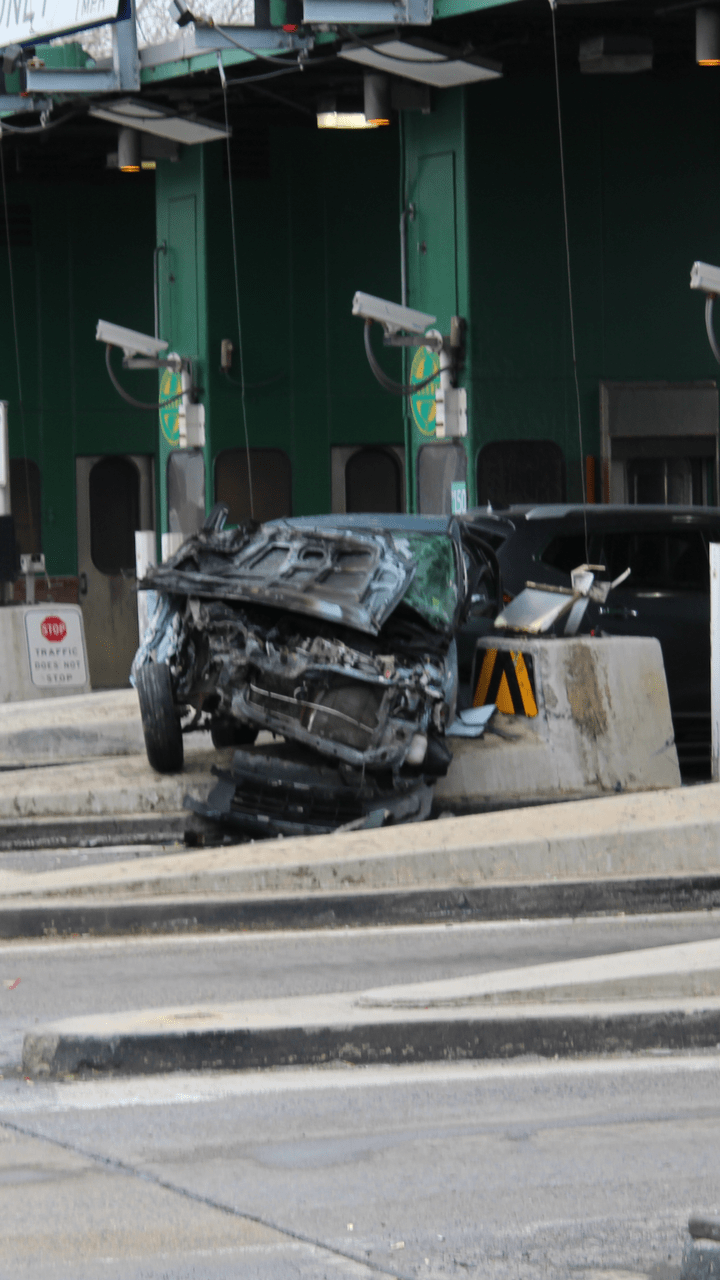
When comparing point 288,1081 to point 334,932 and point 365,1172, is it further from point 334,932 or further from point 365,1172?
point 334,932

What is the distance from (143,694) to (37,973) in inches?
166

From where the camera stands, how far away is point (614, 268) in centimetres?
1944

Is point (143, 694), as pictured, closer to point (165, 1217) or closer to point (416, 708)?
point (416, 708)

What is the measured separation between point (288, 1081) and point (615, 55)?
46.9 ft

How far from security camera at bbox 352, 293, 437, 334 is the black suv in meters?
4.91

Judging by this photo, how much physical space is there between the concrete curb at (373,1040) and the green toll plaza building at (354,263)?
11.8 m

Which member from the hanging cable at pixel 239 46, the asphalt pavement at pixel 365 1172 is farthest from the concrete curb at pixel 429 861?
the hanging cable at pixel 239 46

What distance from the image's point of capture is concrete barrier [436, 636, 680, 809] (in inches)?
472

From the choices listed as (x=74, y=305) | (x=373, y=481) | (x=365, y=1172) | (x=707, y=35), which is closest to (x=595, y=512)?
(x=707, y=35)

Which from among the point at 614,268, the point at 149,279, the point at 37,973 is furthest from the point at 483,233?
the point at 37,973

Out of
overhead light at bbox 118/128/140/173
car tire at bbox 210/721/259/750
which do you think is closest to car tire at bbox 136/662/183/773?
car tire at bbox 210/721/259/750

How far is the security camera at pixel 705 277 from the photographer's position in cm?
1555

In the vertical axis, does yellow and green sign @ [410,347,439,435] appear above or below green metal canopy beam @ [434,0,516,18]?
below

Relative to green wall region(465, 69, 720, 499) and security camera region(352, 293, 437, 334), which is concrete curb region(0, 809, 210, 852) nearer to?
security camera region(352, 293, 437, 334)
